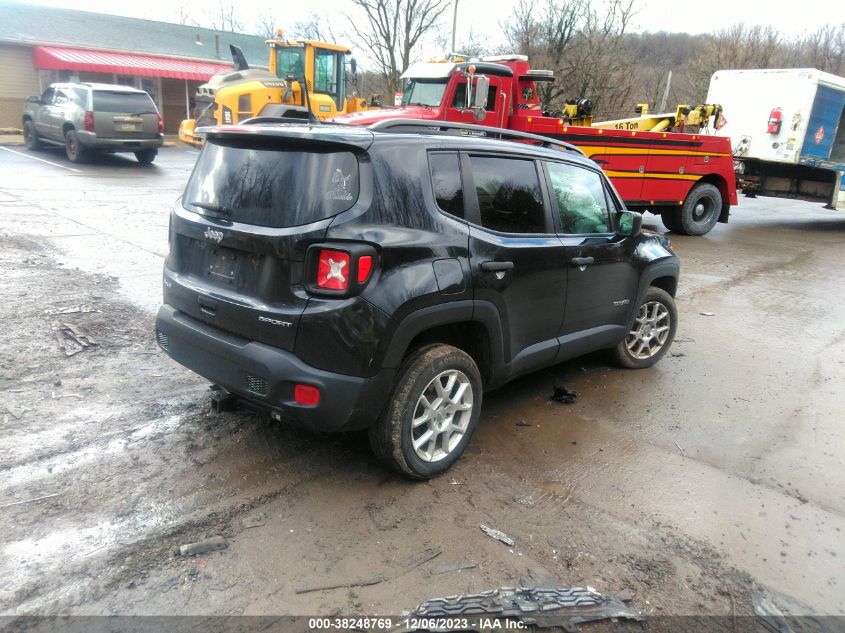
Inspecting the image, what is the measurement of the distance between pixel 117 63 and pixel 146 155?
487 inches

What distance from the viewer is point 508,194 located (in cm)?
392

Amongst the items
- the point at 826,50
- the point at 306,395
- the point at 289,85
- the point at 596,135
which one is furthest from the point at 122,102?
the point at 826,50

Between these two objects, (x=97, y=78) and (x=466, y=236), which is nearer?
(x=466, y=236)

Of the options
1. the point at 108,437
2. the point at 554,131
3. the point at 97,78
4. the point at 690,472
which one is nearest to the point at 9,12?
the point at 97,78

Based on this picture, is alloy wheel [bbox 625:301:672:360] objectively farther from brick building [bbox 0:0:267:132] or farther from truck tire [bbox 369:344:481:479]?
brick building [bbox 0:0:267:132]

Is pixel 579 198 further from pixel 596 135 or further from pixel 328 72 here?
pixel 328 72

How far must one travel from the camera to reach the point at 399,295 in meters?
3.15

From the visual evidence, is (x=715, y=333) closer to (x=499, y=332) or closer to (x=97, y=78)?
(x=499, y=332)

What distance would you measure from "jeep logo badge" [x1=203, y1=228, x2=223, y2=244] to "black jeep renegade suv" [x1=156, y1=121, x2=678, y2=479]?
13 millimetres

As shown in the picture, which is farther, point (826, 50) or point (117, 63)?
point (826, 50)

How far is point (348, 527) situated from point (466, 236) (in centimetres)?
168

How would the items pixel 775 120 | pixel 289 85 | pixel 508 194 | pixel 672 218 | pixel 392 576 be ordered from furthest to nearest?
1. pixel 289 85
2. pixel 775 120
3. pixel 672 218
4. pixel 508 194
5. pixel 392 576

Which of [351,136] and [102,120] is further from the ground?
[351,136]

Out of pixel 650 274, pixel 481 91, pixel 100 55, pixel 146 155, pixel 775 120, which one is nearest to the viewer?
pixel 650 274
